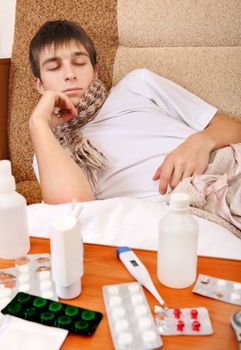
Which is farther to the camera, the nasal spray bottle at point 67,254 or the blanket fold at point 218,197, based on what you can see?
the blanket fold at point 218,197

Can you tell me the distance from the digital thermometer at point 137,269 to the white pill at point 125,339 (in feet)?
0.25

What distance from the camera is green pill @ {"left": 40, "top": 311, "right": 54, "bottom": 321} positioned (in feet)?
1.71

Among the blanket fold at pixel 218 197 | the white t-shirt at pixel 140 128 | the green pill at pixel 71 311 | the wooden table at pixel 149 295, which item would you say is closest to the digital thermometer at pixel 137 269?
the wooden table at pixel 149 295

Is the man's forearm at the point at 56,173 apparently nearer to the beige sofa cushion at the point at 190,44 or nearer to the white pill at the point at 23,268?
the white pill at the point at 23,268

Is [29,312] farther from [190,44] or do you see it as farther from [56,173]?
[190,44]

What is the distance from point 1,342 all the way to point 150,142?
81 centimetres

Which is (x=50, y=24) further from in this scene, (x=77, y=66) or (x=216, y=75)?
(x=216, y=75)

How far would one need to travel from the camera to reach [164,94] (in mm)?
1297

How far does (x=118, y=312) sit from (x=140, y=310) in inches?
1.2

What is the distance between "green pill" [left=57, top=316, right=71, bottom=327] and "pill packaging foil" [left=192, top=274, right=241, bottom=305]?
0.63 ft

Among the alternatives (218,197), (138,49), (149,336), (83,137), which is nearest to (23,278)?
(149,336)

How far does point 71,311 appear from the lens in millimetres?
533

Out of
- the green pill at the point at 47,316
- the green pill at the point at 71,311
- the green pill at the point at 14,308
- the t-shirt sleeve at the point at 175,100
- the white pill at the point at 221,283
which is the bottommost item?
the green pill at the point at 14,308

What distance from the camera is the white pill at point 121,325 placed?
19.9 inches
